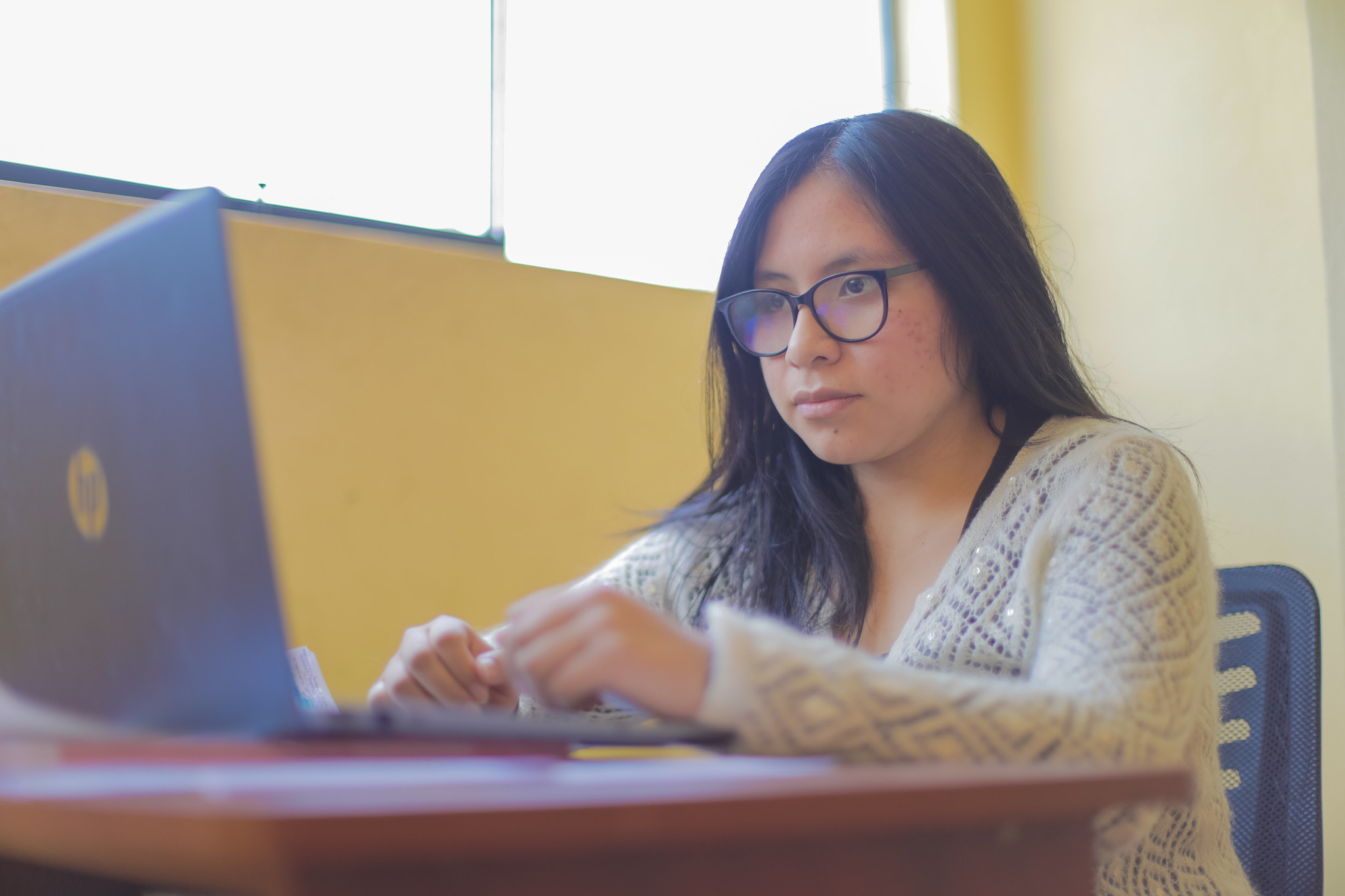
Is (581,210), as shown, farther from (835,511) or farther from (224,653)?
(224,653)

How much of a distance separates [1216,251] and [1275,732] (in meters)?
1.26

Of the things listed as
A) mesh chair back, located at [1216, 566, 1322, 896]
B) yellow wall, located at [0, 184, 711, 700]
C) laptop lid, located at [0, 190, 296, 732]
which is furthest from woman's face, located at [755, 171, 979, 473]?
laptop lid, located at [0, 190, 296, 732]

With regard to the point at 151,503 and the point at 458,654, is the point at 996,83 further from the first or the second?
the point at 151,503

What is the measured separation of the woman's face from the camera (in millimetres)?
1052

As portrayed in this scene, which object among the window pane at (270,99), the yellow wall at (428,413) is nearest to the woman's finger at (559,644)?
the yellow wall at (428,413)

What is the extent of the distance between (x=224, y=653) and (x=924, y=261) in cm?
84

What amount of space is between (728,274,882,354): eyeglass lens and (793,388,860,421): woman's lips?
0.06 meters

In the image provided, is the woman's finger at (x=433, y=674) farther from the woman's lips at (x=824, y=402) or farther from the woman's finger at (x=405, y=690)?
the woman's lips at (x=824, y=402)

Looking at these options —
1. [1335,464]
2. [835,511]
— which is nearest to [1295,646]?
[835,511]

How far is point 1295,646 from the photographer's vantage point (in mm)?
953

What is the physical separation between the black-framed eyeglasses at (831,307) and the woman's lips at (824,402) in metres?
0.06

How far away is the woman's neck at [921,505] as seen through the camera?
1092mm

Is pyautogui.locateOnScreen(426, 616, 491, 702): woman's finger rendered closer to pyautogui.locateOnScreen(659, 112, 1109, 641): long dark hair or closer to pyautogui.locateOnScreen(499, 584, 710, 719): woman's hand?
pyautogui.locateOnScreen(499, 584, 710, 719): woman's hand

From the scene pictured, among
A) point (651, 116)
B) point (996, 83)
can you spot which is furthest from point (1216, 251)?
point (651, 116)
